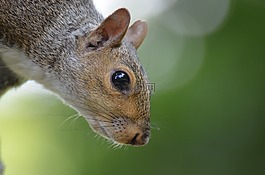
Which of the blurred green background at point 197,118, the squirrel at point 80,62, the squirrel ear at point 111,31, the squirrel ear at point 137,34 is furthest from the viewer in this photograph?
the blurred green background at point 197,118

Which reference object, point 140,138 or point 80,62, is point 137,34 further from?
point 140,138

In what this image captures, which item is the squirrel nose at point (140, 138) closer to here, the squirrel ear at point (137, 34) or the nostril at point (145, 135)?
the nostril at point (145, 135)

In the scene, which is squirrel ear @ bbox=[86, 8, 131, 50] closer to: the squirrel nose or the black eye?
the black eye

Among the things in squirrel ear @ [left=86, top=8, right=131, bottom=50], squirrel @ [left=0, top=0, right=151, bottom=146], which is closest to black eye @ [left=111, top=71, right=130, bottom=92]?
squirrel @ [left=0, top=0, right=151, bottom=146]

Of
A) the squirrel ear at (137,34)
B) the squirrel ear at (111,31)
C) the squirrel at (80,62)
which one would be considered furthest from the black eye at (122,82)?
the squirrel ear at (137,34)

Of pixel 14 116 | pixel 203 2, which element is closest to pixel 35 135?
pixel 14 116

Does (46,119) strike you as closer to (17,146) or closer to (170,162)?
(17,146)
